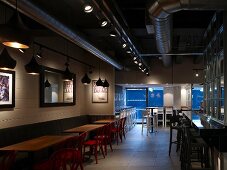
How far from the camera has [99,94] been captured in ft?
39.8

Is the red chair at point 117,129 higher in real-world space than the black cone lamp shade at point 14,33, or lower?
lower

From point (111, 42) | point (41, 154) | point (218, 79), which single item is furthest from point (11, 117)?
point (111, 42)

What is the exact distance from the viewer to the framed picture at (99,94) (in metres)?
12.1

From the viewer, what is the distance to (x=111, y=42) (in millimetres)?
11203

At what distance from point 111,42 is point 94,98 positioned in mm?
2321

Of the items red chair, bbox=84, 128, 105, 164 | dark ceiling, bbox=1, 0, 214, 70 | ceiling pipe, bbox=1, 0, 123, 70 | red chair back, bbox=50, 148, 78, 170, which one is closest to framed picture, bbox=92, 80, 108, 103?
dark ceiling, bbox=1, 0, 214, 70

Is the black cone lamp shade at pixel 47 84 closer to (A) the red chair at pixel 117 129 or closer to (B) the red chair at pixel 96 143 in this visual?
(B) the red chair at pixel 96 143

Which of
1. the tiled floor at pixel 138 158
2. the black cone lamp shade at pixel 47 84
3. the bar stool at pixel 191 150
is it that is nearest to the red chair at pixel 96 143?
the tiled floor at pixel 138 158

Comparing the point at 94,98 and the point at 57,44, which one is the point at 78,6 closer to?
the point at 57,44

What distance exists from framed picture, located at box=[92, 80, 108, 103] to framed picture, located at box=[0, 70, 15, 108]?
18.9 feet

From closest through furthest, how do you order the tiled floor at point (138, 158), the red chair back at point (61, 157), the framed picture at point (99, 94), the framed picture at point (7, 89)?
the red chair back at point (61, 157)
the framed picture at point (7, 89)
the tiled floor at point (138, 158)
the framed picture at point (99, 94)

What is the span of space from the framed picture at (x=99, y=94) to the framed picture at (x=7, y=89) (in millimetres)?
5749

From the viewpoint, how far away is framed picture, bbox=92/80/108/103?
1211cm

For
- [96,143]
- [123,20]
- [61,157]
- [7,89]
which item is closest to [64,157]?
A: [61,157]
